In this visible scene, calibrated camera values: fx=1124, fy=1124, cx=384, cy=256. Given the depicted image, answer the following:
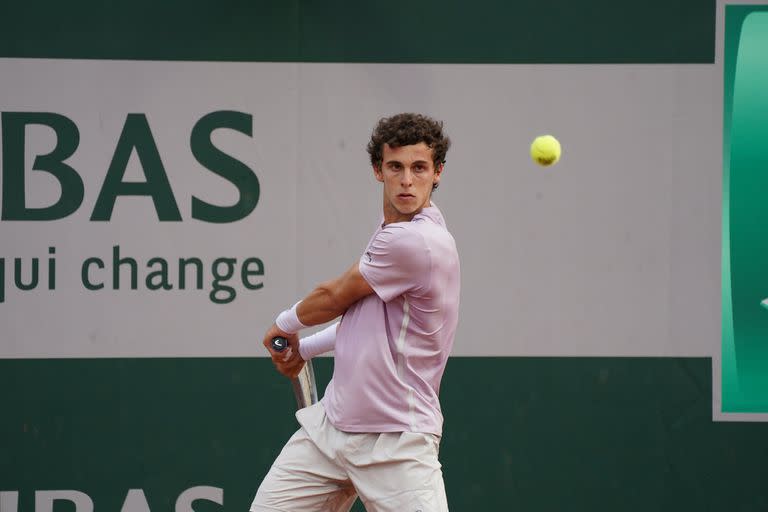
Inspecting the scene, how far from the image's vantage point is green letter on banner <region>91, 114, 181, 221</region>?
14.8 feet

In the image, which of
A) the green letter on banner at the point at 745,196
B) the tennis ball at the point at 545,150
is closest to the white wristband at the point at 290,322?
the tennis ball at the point at 545,150

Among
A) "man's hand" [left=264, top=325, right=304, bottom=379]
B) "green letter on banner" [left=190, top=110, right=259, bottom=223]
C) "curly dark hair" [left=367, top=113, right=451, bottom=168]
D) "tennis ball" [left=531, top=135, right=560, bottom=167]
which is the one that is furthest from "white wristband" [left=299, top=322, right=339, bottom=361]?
"green letter on banner" [left=190, top=110, right=259, bottom=223]

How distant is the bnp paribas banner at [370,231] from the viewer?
177 inches

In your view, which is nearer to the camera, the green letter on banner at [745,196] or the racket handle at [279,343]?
the racket handle at [279,343]

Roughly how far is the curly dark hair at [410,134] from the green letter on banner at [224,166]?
1329mm

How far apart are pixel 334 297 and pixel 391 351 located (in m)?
0.23

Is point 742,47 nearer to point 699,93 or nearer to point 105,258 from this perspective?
point 699,93

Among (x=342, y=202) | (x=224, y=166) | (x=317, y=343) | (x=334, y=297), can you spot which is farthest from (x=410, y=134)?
(x=224, y=166)

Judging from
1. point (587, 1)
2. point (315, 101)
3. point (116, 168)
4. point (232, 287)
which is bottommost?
point (232, 287)

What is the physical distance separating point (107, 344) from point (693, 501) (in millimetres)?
2465

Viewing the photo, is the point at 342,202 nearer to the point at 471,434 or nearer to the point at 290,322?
the point at 471,434

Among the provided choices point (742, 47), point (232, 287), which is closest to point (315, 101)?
point (232, 287)

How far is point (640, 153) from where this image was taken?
4.56 metres

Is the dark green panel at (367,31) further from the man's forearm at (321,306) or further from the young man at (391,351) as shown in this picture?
the man's forearm at (321,306)
